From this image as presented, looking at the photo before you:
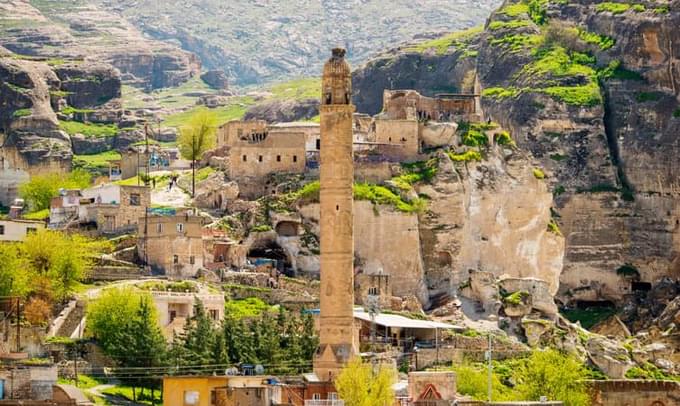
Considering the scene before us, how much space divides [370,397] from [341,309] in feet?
45.2

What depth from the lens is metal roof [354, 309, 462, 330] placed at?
419 feet

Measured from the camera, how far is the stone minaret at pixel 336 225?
11200cm

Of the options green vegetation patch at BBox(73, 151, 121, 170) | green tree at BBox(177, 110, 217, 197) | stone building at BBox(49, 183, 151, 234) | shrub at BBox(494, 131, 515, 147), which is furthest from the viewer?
green vegetation patch at BBox(73, 151, 121, 170)

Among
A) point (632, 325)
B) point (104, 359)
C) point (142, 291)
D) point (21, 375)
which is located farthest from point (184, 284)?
point (632, 325)

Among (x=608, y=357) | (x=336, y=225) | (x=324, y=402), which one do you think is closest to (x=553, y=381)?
(x=336, y=225)

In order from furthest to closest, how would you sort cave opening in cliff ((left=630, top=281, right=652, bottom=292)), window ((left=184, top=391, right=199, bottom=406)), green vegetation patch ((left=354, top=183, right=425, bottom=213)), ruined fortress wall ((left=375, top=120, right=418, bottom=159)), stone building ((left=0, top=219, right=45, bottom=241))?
cave opening in cliff ((left=630, top=281, right=652, bottom=292))
ruined fortress wall ((left=375, top=120, right=418, bottom=159))
green vegetation patch ((left=354, top=183, right=425, bottom=213))
stone building ((left=0, top=219, right=45, bottom=241))
window ((left=184, top=391, right=199, bottom=406))

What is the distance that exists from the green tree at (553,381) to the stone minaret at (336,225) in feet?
26.6

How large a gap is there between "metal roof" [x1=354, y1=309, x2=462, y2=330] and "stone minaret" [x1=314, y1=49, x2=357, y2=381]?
11.9m

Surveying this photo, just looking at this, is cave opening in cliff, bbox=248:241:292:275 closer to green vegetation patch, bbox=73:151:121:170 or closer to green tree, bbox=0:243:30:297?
green tree, bbox=0:243:30:297

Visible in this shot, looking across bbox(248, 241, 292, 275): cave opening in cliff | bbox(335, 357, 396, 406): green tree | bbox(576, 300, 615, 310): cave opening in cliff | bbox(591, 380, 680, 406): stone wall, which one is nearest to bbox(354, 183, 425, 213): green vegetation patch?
bbox(248, 241, 292, 275): cave opening in cliff

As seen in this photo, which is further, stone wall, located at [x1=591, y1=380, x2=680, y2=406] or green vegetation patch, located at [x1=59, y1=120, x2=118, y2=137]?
green vegetation patch, located at [x1=59, y1=120, x2=118, y2=137]

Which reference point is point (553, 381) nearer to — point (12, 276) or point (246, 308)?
point (246, 308)

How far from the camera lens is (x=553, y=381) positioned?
11306 centimetres

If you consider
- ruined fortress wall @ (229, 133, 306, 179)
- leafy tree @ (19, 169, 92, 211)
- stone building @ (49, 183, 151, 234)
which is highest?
ruined fortress wall @ (229, 133, 306, 179)
